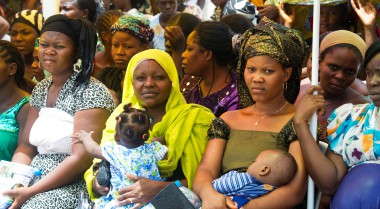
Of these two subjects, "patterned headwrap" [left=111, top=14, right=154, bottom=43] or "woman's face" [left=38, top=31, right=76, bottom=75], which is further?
"patterned headwrap" [left=111, top=14, right=154, bottom=43]

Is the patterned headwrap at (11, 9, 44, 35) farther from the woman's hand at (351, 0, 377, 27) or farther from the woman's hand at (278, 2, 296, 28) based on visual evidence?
the woman's hand at (351, 0, 377, 27)

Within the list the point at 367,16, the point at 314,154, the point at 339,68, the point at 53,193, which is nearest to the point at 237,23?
the point at 367,16

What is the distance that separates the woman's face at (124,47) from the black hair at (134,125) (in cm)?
176

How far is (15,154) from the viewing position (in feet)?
19.7

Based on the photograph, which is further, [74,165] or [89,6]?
[89,6]

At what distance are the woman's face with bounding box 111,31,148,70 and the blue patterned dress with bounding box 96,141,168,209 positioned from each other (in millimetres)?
1712

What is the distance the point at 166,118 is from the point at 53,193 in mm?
943

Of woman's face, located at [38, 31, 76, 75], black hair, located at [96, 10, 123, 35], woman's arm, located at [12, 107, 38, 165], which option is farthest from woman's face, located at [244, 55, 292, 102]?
black hair, located at [96, 10, 123, 35]

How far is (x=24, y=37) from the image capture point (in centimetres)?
760

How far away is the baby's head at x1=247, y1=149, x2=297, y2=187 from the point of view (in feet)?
15.1

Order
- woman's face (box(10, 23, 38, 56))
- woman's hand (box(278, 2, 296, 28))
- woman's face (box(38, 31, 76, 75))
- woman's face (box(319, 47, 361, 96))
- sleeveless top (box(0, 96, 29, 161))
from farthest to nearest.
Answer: woman's face (box(10, 23, 38, 56))
woman's hand (box(278, 2, 296, 28))
sleeveless top (box(0, 96, 29, 161))
woman's face (box(38, 31, 76, 75))
woman's face (box(319, 47, 361, 96))

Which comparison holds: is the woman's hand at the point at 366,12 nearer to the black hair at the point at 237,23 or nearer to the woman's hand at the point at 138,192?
the black hair at the point at 237,23

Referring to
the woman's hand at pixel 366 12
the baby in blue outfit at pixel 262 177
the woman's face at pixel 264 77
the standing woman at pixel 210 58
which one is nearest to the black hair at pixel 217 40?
the standing woman at pixel 210 58

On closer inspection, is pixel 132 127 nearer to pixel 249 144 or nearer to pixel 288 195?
pixel 249 144
